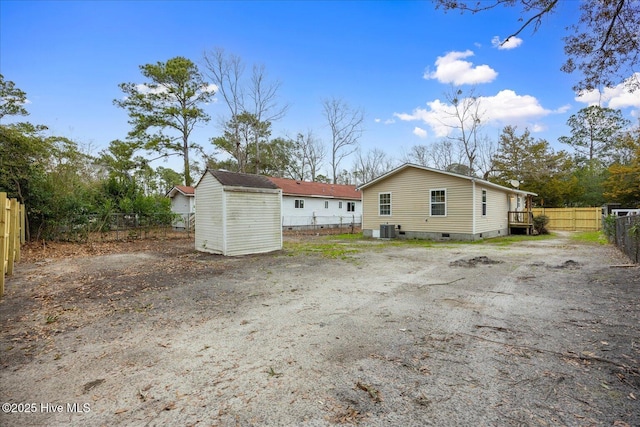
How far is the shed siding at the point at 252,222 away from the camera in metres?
10.3

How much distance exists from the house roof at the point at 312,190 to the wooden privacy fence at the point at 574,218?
47.1 feet

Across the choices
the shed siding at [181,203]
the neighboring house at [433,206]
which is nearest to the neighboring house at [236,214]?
the neighboring house at [433,206]

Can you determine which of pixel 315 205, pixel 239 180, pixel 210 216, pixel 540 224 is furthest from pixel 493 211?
pixel 210 216

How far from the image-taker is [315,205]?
2503 centimetres

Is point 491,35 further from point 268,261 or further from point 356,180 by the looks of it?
point 356,180

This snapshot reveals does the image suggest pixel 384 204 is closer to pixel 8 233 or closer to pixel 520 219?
pixel 520 219

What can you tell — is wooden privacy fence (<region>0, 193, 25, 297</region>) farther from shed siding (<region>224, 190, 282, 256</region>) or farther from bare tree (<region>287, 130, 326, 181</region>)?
bare tree (<region>287, 130, 326, 181</region>)

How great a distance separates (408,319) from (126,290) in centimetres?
522

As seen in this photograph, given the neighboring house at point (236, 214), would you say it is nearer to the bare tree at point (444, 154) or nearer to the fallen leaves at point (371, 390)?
the fallen leaves at point (371, 390)

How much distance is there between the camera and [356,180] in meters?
43.4

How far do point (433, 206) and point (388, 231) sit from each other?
2.60 meters

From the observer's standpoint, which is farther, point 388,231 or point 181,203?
point 181,203

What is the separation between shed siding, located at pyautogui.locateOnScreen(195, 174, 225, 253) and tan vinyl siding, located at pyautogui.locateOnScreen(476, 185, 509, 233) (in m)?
11.9

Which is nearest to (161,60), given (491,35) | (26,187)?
(26,187)
